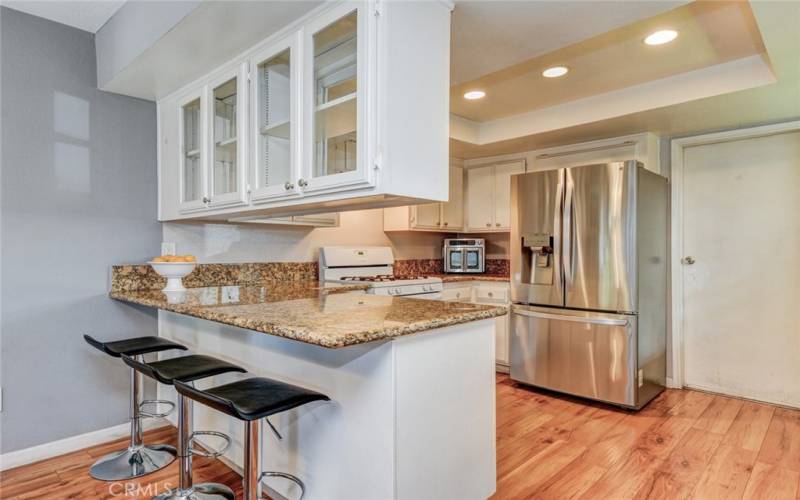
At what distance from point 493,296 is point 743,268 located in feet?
6.13

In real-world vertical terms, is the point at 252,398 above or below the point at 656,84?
below

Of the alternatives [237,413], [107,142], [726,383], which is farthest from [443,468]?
[726,383]

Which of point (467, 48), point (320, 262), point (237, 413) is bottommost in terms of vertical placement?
point (237, 413)

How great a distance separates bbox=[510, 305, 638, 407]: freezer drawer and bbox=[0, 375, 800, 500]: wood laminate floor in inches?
6.6

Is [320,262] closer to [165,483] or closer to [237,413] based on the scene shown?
[165,483]

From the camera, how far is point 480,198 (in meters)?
4.51

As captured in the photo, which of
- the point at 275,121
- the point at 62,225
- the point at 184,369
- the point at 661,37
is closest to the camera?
the point at 184,369

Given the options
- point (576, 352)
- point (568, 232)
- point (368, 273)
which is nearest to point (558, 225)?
point (568, 232)

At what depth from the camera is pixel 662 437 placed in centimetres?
267

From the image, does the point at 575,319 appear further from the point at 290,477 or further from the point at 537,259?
the point at 290,477

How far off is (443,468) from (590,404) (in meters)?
2.03

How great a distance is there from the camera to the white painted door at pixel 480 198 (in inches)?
175

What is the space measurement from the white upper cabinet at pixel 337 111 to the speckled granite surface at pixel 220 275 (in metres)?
0.73

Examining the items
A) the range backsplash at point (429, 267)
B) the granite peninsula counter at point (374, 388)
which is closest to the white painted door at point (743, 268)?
the range backsplash at point (429, 267)
